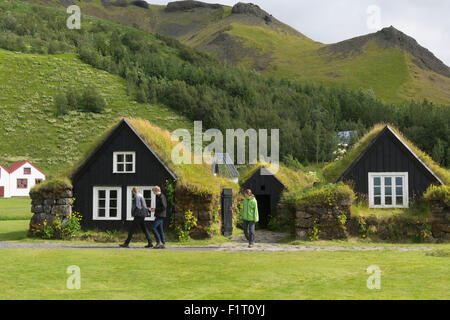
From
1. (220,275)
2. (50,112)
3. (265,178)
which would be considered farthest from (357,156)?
(50,112)

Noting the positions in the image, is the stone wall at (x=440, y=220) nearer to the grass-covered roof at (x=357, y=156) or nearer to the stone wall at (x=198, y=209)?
the grass-covered roof at (x=357, y=156)

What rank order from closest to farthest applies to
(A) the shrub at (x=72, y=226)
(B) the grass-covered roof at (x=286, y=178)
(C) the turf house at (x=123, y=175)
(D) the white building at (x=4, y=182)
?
1. (A) the shrub at (x=72, y=226)
2. (C) the turf house at (x=123, y=175)
3. (B) the grass-covered roof at (x=286, y=178)
4. (D) the white building at (x=4, y=182)

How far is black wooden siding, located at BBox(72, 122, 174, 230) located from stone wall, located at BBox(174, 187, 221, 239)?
5.06 feet

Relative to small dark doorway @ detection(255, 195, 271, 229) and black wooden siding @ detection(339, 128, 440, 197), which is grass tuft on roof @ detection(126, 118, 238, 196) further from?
small dark doorway @ detection(255, 195, 271, 229)

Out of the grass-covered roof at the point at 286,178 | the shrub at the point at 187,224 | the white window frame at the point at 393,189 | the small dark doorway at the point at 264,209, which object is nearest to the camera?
the shrub at the point at 187,224

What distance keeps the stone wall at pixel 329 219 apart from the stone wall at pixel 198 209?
4.47m

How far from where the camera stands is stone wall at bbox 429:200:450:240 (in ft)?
76.0

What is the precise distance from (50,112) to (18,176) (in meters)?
26.4

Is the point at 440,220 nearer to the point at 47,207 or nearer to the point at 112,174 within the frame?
the point at 112,174

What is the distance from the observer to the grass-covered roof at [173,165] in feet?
75.4

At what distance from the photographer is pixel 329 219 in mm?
23281

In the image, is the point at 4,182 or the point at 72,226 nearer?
the point at 72,226

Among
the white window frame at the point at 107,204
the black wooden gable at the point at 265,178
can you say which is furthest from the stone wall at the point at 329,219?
the black wooden gable at the point at 265,178

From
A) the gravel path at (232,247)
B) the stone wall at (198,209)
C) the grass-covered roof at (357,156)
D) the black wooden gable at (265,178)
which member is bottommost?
the gravel path at (232,247)
